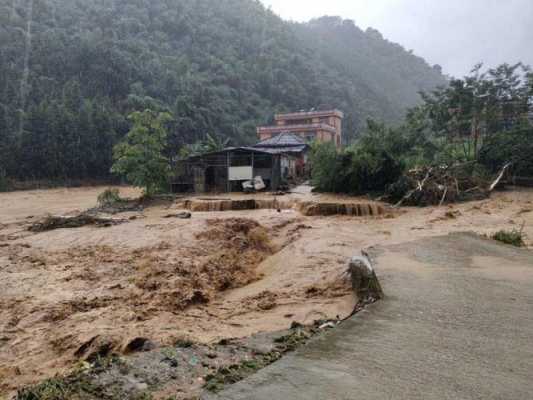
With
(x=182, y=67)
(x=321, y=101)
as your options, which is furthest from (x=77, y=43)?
(x=321, y=101)

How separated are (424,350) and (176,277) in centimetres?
498

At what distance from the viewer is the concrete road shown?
2533 mm

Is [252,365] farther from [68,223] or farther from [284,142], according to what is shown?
[284,142]

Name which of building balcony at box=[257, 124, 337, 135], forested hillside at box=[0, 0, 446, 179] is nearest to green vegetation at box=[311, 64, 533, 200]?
building balcony at box=[257, 124, 337, 135]

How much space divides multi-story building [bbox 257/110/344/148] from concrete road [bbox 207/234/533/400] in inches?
1509

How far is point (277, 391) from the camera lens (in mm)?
2520

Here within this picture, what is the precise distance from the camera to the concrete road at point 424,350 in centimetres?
253

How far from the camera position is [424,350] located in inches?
123

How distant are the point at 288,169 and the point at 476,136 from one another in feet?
39.3

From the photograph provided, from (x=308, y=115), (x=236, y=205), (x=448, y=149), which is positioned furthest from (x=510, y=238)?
(x=308, y=115)

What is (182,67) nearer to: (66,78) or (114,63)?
(114,63)

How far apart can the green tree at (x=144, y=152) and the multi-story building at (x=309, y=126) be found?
2430 centimetres

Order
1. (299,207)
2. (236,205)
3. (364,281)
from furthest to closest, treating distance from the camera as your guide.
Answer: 1. (236,205)
2. (299,207)
3. (364,281)

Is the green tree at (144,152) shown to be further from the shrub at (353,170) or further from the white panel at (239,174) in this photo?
the shrub at (353,170)
